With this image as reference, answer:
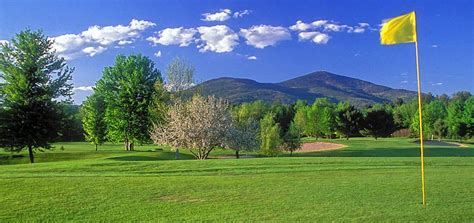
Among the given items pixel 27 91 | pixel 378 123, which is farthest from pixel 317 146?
pixel 27 91

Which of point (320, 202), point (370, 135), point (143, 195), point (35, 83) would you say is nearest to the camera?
point (320, 202)

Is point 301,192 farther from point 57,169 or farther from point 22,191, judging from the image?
point 57,169

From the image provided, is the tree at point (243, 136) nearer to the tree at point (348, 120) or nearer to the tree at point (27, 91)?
the tree at point (27, 91)

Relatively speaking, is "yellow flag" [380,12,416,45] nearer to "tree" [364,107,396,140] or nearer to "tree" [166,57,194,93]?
"tree" [166,57,194,93]

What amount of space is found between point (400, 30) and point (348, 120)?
8543cm

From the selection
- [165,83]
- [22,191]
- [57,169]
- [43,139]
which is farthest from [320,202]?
[165,83]

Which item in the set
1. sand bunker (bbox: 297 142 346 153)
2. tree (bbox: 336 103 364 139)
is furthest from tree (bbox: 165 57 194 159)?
tree (bbox: 336 103 364 139)

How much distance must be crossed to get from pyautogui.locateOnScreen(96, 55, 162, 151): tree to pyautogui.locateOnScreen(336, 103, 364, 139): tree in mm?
55068

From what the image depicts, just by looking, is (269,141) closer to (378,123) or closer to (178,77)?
(178,77)

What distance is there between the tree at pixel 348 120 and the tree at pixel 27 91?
6955cm

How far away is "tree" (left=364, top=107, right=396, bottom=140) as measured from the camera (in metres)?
98.2

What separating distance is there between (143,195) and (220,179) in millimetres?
4470

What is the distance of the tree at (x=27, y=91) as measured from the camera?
37188 mm

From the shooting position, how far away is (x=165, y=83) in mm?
48062
